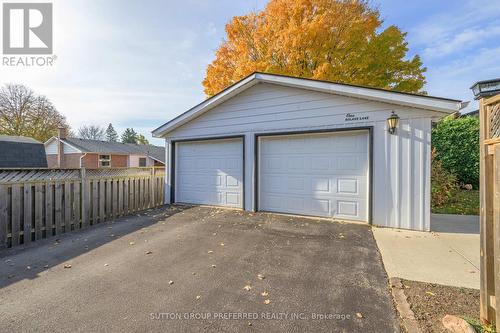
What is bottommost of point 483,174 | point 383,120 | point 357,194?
point 357,194

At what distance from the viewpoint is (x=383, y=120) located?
541 cm

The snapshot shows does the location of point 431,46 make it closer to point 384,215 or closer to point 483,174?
point 384,215

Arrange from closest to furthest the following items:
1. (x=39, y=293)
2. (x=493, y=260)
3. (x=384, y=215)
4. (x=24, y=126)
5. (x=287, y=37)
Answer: (x=493, y=260)
(x=39, y=293)
(x=384, y=215)
(x=287, y=37)
(x=24, y=126)

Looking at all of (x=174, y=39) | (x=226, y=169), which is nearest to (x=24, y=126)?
(x=174, y=39)

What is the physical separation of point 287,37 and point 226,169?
6336mm

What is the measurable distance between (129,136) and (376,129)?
234 ft

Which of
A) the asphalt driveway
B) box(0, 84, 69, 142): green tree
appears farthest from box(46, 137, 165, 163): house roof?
the asphalt driveway

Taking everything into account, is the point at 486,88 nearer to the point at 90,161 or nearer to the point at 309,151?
the point at 309,151

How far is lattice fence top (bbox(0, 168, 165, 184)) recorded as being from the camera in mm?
4680

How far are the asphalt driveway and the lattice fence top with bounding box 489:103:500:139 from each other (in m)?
1.90

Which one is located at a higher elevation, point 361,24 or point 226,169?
point 361,24

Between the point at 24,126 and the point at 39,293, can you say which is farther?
the point at 24,126

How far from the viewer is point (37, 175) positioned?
5125mm

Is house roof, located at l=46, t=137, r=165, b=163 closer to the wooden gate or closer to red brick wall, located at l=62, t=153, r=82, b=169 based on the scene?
red brick wall, located at l=62, t=153, r=82, b=169
